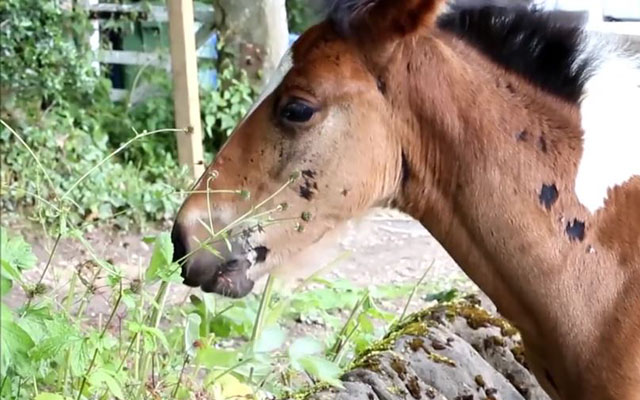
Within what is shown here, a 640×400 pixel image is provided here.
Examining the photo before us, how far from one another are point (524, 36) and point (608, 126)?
0.80 ft

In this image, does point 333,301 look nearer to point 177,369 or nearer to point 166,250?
point 177,369

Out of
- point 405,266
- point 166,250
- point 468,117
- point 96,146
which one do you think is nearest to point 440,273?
point 405,266

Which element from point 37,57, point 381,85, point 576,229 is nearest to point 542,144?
point 576,229

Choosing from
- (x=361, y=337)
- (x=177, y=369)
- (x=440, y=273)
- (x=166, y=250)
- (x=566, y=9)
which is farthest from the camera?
(x=440, y=273)

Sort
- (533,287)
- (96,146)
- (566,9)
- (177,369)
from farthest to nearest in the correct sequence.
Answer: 1. (96,146)
2. (177,369)
3. (566,9)
4. (533,287)

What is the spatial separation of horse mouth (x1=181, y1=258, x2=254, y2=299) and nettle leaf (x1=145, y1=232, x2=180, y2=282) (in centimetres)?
28

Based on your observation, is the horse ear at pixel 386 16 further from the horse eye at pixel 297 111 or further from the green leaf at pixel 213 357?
the green leaf at pixel 213 357

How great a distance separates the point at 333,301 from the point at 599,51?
4.93 feet

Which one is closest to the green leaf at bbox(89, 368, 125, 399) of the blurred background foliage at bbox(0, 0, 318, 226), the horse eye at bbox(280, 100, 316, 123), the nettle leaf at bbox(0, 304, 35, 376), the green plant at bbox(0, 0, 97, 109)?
the nettle leaf at bbox(0, 304, 35, 376)

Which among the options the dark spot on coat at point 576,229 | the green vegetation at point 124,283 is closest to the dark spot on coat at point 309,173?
the green vegetation at point 124,283

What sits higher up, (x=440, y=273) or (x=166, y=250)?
(x=166, y=250)

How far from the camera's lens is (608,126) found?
5.65ft

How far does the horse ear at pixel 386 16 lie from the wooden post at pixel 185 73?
3.25m

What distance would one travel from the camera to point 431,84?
1706mm
